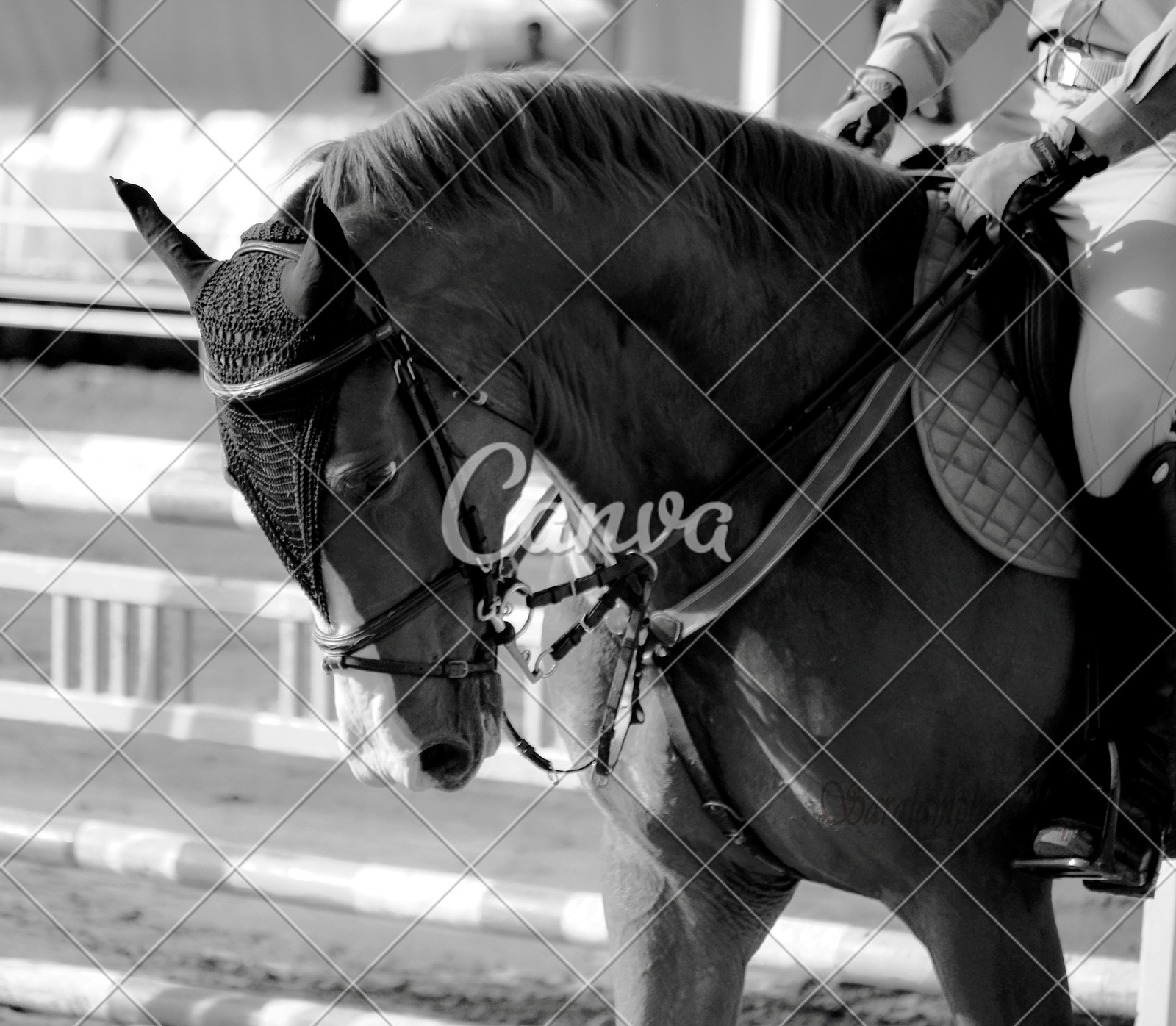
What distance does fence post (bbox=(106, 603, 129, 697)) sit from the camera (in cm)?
367

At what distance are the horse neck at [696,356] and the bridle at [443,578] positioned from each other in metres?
→ 0.10

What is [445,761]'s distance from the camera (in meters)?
1.73

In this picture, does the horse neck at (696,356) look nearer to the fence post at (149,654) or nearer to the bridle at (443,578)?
the bridle at (443,578)

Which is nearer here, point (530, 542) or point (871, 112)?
point (530, 542)

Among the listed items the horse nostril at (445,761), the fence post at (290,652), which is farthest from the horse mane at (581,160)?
the fence post at (290,652)

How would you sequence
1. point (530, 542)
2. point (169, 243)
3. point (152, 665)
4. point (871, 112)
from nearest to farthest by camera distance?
1. point (169, 243)
2. point (530, 542)
3. point (871, 112)
4. point (152, 665)

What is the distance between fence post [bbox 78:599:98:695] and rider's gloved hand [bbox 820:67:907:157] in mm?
2300

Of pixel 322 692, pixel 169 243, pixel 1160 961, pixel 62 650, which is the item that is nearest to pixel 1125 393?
pixel 169 243

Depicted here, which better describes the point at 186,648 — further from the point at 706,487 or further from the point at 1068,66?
the point at 1068,66

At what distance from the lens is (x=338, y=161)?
165 cm

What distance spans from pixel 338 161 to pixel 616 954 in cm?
126

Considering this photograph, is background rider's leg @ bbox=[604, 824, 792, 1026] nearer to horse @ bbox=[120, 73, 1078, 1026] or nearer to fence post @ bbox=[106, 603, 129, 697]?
horse @ bbox=[120, 73, 1078, 1026]

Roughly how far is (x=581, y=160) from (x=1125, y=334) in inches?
28.9

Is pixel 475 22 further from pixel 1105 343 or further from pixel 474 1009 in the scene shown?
pixel 1105 343
